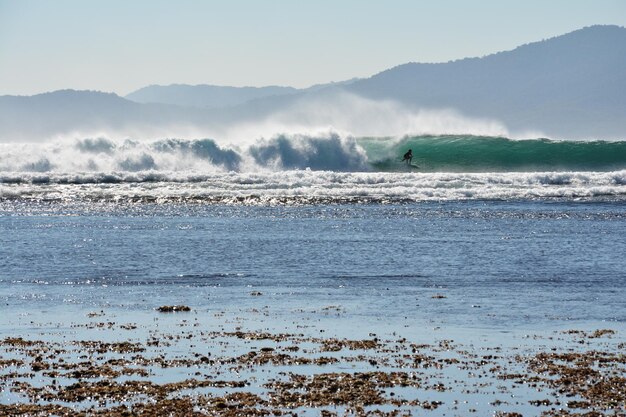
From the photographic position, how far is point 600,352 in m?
16.1

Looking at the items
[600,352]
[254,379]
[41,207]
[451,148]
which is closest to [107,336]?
[254,379]

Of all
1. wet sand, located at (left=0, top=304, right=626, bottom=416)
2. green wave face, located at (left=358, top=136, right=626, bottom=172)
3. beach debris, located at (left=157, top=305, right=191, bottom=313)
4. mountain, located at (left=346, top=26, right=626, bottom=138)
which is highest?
mountain, located at (left=346, top=26, right=626, bottom=138)

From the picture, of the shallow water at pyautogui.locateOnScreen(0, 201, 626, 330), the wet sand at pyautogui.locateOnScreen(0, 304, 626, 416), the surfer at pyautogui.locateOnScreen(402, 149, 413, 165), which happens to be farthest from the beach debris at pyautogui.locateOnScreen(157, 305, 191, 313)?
the surfer at pyautogui.locateOnScreen(402, 149, 413, 165)

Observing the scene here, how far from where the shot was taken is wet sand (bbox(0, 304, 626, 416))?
1289cm

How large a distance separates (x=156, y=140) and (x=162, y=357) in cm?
6251

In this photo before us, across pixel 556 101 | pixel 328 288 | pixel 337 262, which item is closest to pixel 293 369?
pixel 328 288

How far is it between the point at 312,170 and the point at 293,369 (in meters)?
59.7

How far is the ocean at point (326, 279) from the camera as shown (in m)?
14.5

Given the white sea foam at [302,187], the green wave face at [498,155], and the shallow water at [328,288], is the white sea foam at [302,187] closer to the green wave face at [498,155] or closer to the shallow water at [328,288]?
the shallow water at [328,288]

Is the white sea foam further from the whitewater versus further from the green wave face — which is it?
the green wave face

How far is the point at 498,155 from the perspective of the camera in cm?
8056

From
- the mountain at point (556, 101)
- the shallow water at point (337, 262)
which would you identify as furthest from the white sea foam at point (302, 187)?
the mountain at point (556, 101)

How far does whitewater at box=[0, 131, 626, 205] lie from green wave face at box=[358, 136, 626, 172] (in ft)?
0.26

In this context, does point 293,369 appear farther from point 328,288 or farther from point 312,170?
point 312,170
